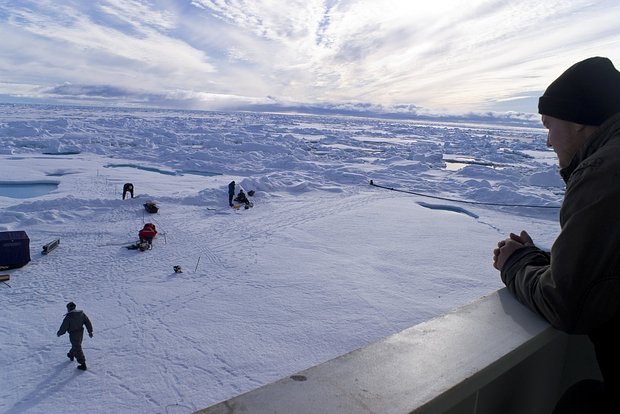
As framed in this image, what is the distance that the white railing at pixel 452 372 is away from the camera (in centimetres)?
96

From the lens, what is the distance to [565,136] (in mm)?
1250

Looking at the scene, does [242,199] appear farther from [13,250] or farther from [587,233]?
[587,233]

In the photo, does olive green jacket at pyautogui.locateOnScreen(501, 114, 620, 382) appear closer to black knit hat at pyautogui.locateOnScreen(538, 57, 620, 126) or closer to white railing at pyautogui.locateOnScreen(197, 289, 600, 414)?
black knit hat at pyautogui.locateOnScreen(538, 57, 620, 126)

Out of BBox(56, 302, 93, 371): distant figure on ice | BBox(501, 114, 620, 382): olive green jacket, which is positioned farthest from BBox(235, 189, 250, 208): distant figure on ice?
BBox(501, 114, 620, 382): olive green jacket

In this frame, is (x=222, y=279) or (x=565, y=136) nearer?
(x=565, y=136)

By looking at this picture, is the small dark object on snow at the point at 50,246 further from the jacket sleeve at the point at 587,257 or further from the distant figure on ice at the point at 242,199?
the jacket sleeve at the point at 587,257

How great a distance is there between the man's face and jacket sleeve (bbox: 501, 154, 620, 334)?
0.88 feet

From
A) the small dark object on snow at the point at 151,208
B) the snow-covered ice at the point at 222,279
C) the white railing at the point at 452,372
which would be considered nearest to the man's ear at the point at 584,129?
the white railing at the point at 452,372

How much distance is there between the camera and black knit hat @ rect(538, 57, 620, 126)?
1.13 m

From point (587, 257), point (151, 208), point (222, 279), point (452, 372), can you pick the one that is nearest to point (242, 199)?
point (151, 208)

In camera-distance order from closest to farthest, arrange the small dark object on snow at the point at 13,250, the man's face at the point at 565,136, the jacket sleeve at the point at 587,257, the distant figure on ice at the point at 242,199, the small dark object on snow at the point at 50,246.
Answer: the jacket sleeve at the point at 587,257
the man's face at the point at 565,136
the small dark object on snow at the point at 13,250
the small dark object on snow at the point at 50,246
the distant figure on ice at the point at 242,199

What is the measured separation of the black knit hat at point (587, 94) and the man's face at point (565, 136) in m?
0.03

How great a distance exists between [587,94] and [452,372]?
885 mm

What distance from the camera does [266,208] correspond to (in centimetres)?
1406
